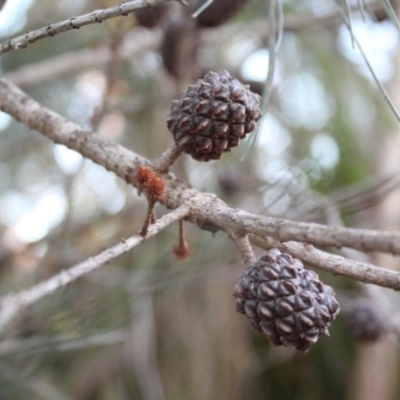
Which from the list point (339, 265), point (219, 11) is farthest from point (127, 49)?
point (339, 265)

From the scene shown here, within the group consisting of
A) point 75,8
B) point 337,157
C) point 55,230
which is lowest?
point 337,157

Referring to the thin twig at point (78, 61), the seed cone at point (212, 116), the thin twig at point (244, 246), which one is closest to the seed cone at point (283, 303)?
the thin twig at point (244, 246)

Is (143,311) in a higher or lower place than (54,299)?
lower

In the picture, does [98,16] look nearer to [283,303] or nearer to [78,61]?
[283,303]

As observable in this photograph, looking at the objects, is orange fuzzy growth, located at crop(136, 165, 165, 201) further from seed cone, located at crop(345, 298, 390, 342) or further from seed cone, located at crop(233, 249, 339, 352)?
seed cone, located at crop(345, 298, 390, 342)

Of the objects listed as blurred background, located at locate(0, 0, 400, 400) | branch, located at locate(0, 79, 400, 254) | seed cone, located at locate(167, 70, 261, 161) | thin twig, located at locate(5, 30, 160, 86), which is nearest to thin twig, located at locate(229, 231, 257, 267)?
branch, located at locate(0, 79, 400, 254)

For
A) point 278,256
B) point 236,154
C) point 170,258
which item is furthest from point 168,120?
point 236,154

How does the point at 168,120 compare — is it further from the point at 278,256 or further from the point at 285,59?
the point at 285,59
